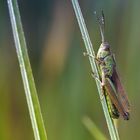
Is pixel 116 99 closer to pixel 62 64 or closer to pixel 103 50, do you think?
pixel 103 50

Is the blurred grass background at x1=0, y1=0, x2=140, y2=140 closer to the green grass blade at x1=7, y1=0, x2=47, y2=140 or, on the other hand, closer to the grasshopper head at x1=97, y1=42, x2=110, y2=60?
the grasshopper head at x1=97, y1=42, x2=110, y2=60

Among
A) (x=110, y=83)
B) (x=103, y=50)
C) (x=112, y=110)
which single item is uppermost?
(x=103, y=50)

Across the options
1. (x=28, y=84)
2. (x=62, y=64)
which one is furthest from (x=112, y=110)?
(x=62, y=64)

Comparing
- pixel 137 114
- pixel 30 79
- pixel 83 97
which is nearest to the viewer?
pixel 30 79

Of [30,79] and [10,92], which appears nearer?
[30,79]

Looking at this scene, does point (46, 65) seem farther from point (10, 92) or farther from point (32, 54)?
point (10, 92)

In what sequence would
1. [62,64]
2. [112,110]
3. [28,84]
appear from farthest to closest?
[62,64] < [112,110] < [28,84]

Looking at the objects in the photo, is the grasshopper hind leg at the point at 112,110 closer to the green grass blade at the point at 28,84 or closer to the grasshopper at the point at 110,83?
the grasshopper at the point at 110,83

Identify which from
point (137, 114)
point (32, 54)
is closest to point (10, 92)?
point (32, 54)
